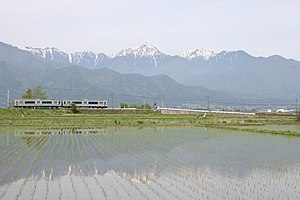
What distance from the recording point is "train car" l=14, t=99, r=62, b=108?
70.3 meters

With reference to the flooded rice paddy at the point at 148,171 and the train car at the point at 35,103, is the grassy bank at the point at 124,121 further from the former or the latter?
the train car at the point at 35,103

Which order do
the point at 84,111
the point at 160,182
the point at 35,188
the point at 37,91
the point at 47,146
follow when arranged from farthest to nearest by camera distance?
the point at 37,91, the point at 84,111, the point at 47,146, the point at 160,182, the point at 35,188

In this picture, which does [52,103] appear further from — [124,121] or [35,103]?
[124,121]

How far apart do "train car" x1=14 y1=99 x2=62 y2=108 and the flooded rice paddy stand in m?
52.3

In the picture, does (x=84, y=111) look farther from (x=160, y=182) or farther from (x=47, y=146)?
(x=160, y=182)

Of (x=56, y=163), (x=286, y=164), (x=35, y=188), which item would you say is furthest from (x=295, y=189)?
(x=56, y=163)

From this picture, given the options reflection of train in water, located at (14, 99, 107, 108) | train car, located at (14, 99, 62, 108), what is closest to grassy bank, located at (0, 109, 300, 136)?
train car, located at (14, 99, 62, 108)

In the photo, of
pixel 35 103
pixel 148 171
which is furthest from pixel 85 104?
pixel 148 171

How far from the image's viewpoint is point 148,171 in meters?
12.6

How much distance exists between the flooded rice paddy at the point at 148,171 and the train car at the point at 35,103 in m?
52.3

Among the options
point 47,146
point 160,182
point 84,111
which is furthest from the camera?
point 84,111

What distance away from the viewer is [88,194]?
961 cm

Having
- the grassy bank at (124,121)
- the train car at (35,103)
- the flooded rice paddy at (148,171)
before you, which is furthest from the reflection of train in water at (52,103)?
the flooded rice paddy at (148,171)

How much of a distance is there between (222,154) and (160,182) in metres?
6.21
